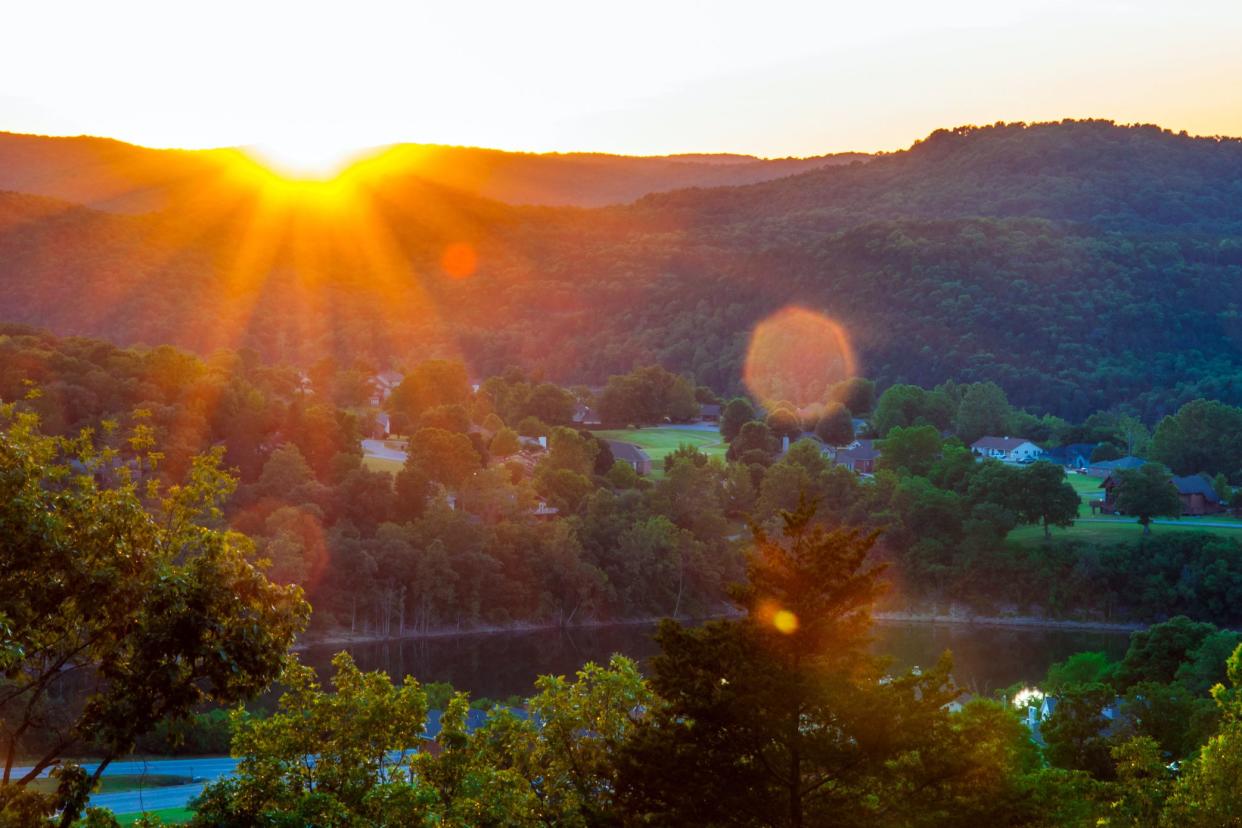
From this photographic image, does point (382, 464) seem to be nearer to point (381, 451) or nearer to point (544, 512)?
point (381, 451)

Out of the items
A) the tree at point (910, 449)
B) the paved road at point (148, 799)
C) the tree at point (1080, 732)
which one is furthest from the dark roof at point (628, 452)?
the tree at point (1080, 732)

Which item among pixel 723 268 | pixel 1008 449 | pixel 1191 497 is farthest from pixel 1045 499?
pixel 723 268

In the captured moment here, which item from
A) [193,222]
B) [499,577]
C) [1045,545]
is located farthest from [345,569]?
[193,222]

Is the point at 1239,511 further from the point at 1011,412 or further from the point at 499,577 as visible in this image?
the point at 499,577

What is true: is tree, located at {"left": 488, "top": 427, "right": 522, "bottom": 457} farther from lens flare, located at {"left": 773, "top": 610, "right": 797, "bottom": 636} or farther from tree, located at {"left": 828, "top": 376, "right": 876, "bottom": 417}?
lens flare, located at {"left": 773, "top": 610, "right": 797, "bottom": 636}

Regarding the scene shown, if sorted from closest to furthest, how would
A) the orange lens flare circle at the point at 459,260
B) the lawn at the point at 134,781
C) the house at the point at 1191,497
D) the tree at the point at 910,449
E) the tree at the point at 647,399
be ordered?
the lawn at the point at 134,781, the house at the point at 1191,497, the tree at the point at 910,449, the tree at the point at 647,399, the orange lens flare circle at the point at 459,260

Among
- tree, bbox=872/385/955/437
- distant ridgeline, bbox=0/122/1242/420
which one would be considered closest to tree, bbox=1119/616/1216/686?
tree, bbox=872/385/955/437

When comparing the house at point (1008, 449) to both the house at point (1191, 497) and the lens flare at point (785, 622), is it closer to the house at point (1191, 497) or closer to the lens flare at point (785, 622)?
the house at point (1191, 497)
